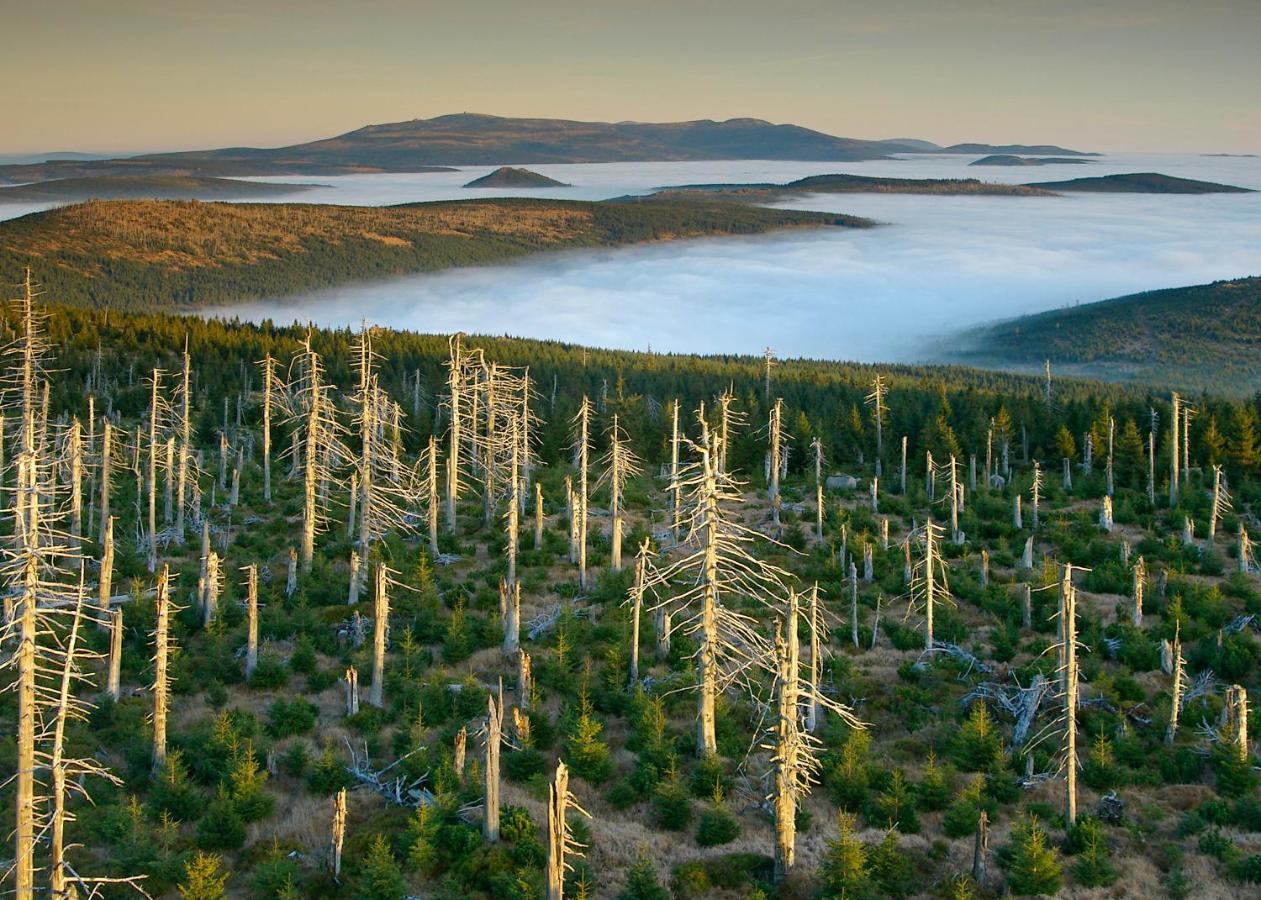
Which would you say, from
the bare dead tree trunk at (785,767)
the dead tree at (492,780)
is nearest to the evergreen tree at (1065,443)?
the bare dead tree trunk at (785,767)

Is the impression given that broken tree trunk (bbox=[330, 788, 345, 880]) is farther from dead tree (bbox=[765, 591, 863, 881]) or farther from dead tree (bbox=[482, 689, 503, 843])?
dead tree (bbox=[765, 591, 863, 881])

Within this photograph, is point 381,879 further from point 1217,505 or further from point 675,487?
point 1217,505

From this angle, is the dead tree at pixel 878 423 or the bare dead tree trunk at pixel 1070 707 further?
the dead tree at pixel 878 423

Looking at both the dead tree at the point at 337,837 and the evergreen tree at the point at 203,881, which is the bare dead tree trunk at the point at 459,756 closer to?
the dead tree at the point at 337,837

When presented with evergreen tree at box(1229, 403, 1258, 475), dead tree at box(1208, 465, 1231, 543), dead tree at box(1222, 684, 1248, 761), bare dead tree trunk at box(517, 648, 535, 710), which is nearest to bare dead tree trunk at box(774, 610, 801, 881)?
bare dead tree trunk at box(517, 648, 535, 710)

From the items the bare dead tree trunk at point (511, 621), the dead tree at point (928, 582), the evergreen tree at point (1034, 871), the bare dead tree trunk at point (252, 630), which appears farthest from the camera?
the dead tree at point (928, 582)

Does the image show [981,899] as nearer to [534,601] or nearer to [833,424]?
[534,601]

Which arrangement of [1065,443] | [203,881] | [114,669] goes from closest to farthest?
[203,881]
[114,669]
[1065,443]

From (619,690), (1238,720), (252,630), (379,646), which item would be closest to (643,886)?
(619,690)
